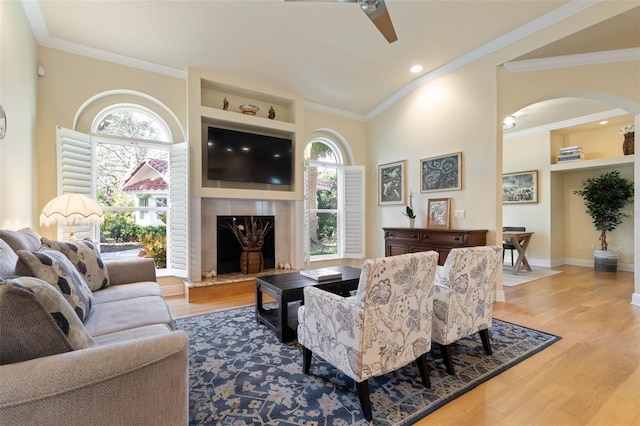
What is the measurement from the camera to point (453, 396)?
A: 5.69 feet

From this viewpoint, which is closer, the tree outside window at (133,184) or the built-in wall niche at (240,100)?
the tree outside window at (133,184)

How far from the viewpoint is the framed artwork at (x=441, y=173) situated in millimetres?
4078

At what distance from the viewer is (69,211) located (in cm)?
269

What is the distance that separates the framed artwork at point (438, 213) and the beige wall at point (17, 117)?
4.70 meters


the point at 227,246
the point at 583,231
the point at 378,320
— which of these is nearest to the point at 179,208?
the point at 227,246

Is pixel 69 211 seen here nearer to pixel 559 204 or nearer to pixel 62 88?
pixel 62 88

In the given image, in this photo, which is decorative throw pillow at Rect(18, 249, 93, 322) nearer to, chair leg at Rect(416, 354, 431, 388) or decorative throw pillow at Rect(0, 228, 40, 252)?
decorative throw pillow at Rect(0, 228, 40, 252)

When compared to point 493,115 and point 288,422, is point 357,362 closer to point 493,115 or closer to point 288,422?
point 288,422

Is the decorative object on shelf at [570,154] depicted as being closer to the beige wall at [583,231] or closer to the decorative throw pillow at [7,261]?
the beige wall at [583,231]

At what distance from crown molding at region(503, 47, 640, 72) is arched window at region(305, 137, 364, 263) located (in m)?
2.80

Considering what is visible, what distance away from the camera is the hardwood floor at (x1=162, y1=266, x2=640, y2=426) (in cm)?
159

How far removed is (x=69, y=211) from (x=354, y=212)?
4.17 m

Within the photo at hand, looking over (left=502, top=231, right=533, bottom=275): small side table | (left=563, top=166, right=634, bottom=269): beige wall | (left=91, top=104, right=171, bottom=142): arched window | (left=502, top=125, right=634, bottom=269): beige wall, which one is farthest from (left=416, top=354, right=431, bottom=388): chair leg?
(left=563, top=166, right=634, bottom=269): beige wall

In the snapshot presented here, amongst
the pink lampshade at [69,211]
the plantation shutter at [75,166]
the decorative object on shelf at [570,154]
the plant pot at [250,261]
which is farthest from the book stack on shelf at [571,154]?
Result: the plantation shutter at [75,166]
